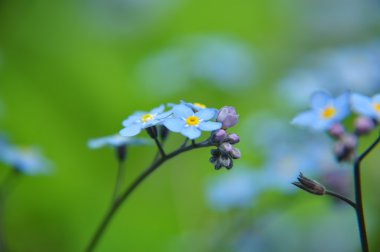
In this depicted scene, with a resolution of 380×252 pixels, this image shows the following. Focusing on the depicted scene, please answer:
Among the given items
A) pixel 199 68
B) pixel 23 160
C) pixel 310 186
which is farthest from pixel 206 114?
pixel 199 68

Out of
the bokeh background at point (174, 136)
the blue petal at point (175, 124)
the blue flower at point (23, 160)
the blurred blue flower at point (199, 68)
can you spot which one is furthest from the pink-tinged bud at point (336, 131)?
the blurred blue flower at point (199, 68)

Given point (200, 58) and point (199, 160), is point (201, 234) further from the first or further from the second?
point (200, 58)

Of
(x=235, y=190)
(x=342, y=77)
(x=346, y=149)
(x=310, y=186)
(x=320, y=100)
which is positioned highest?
(x=342, y=77)

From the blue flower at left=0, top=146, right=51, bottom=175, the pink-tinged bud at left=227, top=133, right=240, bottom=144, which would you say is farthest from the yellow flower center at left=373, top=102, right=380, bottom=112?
the blue flower at left=0, top=146, right=51, bottom=175

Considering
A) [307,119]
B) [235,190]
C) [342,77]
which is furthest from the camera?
[342,77]

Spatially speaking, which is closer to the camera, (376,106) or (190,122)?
(190,122)

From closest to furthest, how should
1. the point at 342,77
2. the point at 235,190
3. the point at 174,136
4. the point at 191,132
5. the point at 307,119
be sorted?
the point at 191,132, the point at 307,119, the point at 235,190, the point at 342,77, the point at 174,136

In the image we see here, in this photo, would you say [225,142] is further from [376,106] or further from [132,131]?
[376,106]
